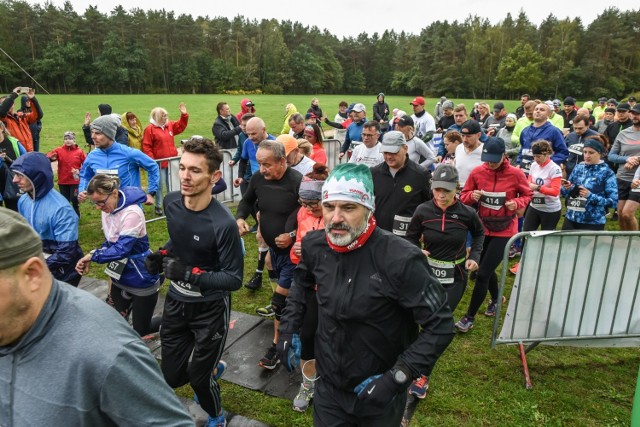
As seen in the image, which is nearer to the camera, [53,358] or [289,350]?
[53,358]

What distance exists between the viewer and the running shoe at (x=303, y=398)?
13.2ft

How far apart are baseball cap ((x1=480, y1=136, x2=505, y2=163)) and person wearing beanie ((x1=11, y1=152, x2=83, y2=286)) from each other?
4.64 m

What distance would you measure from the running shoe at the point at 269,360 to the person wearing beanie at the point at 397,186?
1.93 meters

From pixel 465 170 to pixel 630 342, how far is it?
9.97ft

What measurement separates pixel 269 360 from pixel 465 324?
249cm

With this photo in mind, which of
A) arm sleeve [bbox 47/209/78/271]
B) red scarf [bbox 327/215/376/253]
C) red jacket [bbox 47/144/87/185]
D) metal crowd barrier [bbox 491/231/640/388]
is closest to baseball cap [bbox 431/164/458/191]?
metal crowd barrier [bbox 491/231/640/388]

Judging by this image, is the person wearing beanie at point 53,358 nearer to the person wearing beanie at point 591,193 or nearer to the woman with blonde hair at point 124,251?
the woman with blonde hair at point 124,251

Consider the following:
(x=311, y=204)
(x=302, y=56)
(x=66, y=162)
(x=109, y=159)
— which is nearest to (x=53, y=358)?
(x=311, y=204)

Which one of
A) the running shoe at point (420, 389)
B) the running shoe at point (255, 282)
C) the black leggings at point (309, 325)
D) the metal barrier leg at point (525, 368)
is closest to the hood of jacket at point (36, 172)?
the black leggings at point (309, 325)

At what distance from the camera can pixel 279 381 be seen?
14.6 feet

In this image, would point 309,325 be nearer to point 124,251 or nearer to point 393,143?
point 124,251

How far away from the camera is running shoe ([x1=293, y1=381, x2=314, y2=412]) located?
13.2 ft

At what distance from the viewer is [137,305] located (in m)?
4.39

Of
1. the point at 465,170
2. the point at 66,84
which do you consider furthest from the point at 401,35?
the point at 465,170
